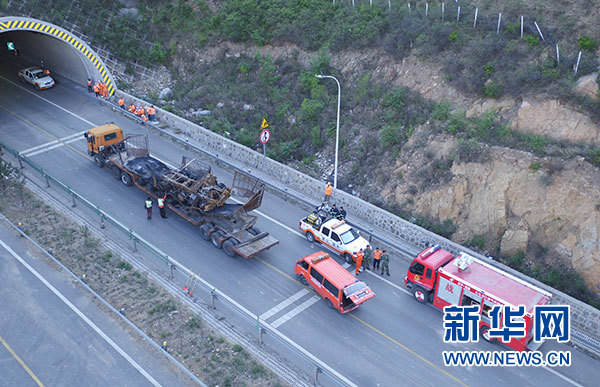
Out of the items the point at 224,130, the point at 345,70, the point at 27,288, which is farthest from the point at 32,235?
the point at 345,70

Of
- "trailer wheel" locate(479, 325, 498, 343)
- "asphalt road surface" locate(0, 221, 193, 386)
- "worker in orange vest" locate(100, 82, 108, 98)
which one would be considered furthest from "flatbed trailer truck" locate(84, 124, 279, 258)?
"worker in orange vest" locate(100, 82, 108, 98)

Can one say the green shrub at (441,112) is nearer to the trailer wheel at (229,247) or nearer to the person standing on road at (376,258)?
the person standing on road at (376,258)

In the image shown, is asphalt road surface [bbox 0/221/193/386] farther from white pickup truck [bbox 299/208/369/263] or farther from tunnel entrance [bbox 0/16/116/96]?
tunnel entrance [bbox 0/16/116/96]

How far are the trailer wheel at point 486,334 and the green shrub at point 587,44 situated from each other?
15.3 m

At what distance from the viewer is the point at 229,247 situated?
21469 mm

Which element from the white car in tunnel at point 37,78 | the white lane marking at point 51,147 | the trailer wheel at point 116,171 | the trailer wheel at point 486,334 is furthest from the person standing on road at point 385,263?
the white car in tunnel at point 37,78

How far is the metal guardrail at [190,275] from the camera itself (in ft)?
54.1

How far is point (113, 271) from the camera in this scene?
2036cm

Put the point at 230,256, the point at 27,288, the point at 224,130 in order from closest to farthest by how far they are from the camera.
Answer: the point at 27,288, the point at 230,256, the point at 224,130

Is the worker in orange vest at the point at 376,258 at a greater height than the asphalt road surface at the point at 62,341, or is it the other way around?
the worker in orange vest at the point at 376,258

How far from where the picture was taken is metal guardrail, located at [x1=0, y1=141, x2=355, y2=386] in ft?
54.1

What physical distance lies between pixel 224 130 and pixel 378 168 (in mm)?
10541

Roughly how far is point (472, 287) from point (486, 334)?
1.91 meters

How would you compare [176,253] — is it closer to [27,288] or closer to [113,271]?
[113,271]
